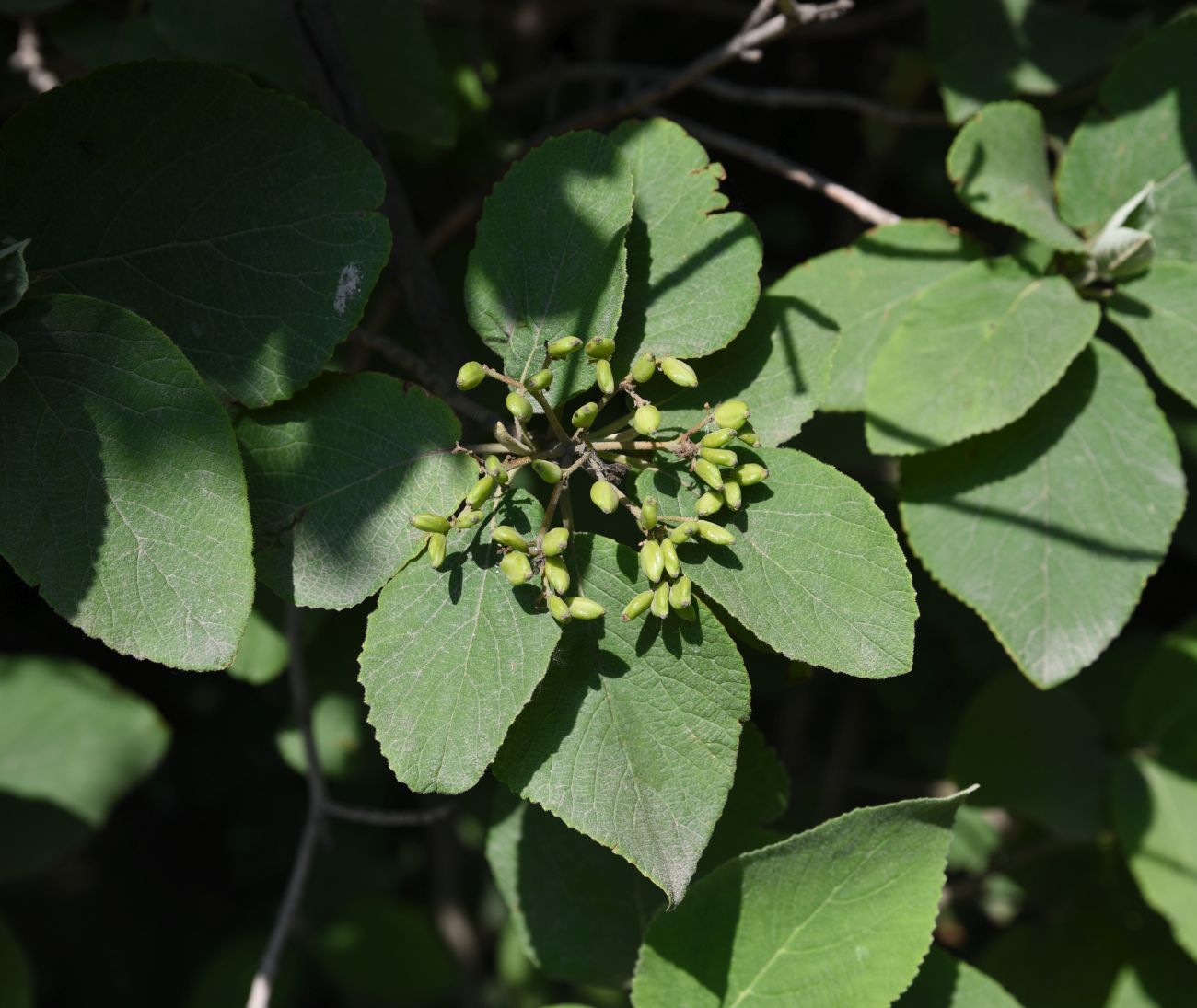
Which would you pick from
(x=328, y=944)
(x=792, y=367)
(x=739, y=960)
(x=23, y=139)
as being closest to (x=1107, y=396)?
(x=792, y=367)

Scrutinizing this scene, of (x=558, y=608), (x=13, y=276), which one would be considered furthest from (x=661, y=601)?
(x=13, y=276)

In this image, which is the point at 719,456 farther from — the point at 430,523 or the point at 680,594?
the point at 430,523

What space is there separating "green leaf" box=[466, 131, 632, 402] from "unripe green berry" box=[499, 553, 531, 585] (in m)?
0.25

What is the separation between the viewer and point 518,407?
129cm

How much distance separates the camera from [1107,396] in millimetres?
1679

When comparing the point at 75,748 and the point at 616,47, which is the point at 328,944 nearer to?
the point at 75,748

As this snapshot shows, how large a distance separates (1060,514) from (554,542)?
843mm

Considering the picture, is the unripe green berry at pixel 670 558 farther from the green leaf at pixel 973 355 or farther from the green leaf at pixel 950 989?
the green leaf at pixel 950 989

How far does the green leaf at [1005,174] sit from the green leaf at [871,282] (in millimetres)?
120

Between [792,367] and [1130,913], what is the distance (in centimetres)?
173

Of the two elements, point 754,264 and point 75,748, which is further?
point 75,748

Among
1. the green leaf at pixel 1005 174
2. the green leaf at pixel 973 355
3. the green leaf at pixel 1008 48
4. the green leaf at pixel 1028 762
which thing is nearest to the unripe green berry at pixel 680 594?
the green leaf at pixel 973 355

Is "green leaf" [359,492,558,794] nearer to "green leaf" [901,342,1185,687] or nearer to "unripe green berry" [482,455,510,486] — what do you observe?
"unripe green berry" [482,455,510,486]

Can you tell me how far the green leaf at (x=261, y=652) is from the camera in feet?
A: 6.36
